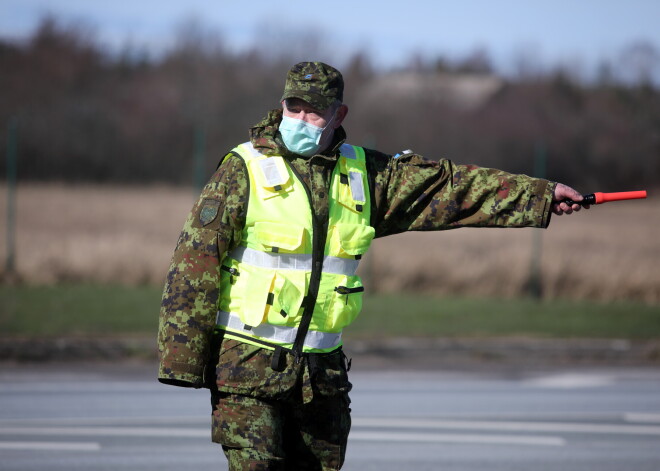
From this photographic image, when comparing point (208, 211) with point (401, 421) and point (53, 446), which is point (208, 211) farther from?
point (401, 421)

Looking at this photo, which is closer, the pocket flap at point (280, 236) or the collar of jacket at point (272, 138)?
the pocket flap at point (280, 236)

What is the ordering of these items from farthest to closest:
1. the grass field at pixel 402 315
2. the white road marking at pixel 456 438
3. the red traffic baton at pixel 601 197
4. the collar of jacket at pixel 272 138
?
the grass field at pixel 402 315
the white road marking at pixel 456 438
the red traffic baton at pixel 601 197
the collar of jacket at pixel 272 138

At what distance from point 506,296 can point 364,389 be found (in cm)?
622

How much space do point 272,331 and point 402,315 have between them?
943cm

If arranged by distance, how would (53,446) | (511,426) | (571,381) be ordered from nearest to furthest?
(53,446)
(511,426)
(571,381)

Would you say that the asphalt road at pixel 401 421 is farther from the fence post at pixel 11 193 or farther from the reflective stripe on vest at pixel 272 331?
the fence post at pixel 11 193

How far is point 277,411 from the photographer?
3803mm

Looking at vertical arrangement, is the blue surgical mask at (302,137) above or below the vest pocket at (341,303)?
above

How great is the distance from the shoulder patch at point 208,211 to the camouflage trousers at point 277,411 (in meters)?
0.45

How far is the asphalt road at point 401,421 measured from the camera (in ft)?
21.6

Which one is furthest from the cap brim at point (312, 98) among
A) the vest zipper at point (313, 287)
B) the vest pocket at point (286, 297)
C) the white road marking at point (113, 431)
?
the white road marking at point (113, 431)

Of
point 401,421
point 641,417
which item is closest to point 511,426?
point 401,421

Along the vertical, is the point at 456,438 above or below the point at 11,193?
below

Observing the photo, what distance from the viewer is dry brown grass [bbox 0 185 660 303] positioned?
588 inches
